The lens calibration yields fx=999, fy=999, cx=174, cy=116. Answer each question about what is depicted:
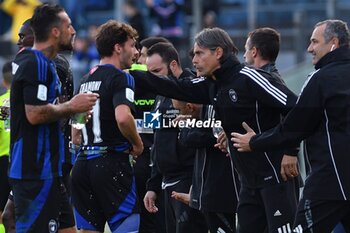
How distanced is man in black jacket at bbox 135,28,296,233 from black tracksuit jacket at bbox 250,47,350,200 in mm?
657

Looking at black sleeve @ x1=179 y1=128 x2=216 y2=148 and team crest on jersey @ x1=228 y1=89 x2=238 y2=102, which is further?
black sleeve @ x1=179 y1=128 x2=216 y2=148

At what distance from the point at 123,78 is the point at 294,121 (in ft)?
5.64

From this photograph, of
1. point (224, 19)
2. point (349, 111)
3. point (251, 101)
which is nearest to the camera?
point (349, 111)

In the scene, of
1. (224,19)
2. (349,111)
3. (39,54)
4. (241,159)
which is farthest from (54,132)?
(224,19)

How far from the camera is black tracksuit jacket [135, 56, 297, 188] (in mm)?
8328

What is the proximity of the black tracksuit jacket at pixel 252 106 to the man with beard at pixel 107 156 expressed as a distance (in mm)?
843

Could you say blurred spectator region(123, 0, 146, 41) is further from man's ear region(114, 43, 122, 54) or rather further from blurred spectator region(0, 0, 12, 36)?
man's ear region(114, 43, 122, 54)

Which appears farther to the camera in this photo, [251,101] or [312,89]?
[251,101]

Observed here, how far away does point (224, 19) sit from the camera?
19406 mm

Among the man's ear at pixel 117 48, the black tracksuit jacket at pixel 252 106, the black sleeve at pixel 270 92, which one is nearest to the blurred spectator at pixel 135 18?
the man's ear at pixel 117 48

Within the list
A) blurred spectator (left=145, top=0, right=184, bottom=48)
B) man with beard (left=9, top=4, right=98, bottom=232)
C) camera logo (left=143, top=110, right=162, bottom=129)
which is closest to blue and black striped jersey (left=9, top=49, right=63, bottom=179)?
man with beard (left=9, top=4, right=98, bottom=232)

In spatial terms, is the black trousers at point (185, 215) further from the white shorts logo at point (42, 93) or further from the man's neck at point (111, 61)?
the white shorts logo at point (42, 93)

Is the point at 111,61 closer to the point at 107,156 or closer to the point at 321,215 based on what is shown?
the point at 107,156

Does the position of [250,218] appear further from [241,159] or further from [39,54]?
[39,54]
